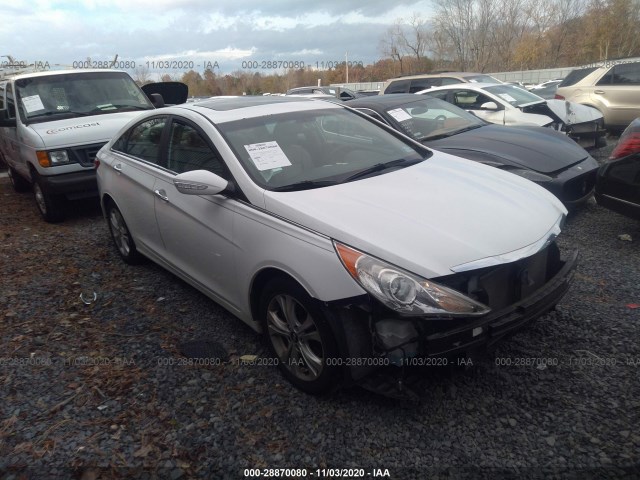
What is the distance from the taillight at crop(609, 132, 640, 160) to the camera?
14.4 ft

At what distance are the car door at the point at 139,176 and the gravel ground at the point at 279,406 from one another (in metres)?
0.74

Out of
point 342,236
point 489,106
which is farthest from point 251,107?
point 489,106

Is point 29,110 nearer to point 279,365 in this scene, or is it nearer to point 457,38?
point 279,365

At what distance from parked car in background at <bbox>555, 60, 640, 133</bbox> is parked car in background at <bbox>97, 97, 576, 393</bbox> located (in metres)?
8.67

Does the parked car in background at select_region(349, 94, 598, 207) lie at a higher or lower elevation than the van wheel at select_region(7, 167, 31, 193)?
higher

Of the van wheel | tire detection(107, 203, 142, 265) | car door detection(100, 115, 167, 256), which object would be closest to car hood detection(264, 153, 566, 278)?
car door detection(100, 115, 167, 256)

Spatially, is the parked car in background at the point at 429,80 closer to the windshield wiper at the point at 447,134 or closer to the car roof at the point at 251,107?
the windshield wiper at the point at 447,134

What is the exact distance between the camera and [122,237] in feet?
16.0

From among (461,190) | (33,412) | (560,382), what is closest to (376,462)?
(560,382)

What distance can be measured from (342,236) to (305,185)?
0.67 meters

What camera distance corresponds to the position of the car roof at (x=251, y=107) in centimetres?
357

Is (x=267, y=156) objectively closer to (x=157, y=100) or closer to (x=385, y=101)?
(x=385, y=101)

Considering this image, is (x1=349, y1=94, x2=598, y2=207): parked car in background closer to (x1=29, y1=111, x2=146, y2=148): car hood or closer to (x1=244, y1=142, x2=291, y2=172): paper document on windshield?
(x1=244, y1=142, x2=291, y2=172): paper document on windshield

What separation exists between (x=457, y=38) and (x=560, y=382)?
43.3 metres
